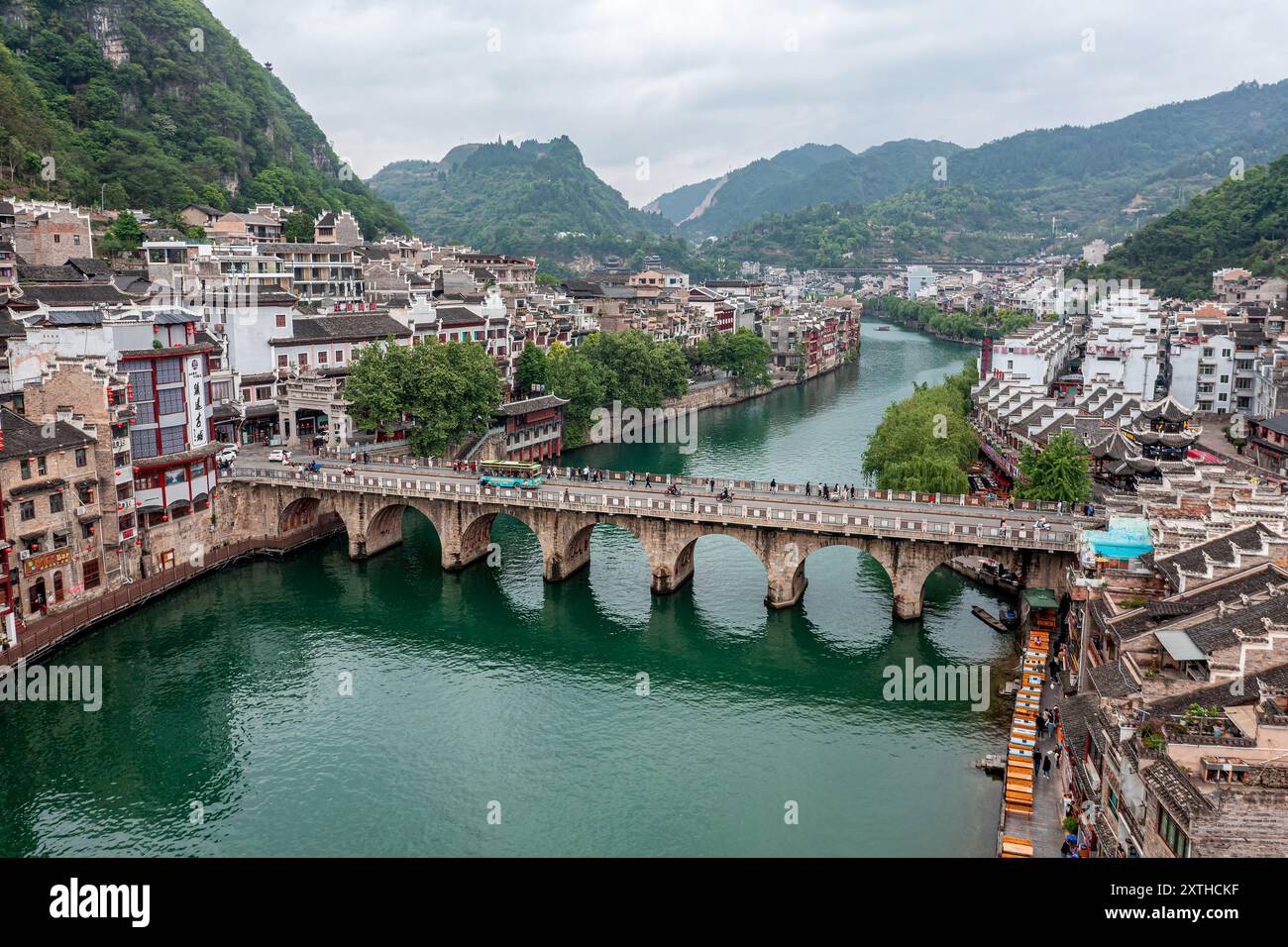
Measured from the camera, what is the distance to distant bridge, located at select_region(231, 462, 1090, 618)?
147 feet

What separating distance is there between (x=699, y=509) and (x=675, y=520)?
154 centimetres

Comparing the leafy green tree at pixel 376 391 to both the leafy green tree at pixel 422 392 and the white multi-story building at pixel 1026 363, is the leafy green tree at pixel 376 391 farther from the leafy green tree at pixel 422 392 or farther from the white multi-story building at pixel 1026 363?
the white multi-story building at pixel 1026 363

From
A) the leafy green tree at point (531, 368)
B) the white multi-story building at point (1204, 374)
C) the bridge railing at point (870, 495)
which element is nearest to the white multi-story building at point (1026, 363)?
the white multi-story building at point (1204, 374)

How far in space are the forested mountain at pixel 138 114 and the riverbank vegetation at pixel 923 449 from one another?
8179 centimetres

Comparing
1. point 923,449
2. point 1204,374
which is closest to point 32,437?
point 923,449

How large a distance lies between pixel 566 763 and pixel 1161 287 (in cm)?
13004

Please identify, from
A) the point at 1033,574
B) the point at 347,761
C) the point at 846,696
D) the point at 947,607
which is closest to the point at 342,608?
the point at 347,761

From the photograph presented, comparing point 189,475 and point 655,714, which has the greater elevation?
point 189,475

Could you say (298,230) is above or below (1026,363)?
above

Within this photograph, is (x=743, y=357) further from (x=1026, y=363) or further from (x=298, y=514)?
(x=298, y=514)

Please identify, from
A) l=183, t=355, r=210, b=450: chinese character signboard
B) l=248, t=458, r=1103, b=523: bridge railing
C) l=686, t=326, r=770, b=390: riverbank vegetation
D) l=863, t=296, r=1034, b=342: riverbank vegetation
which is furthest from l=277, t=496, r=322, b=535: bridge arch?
l=863, t=296, r=1034, b=342: riverbank vegetation

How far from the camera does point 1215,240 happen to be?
136000 millimetres
